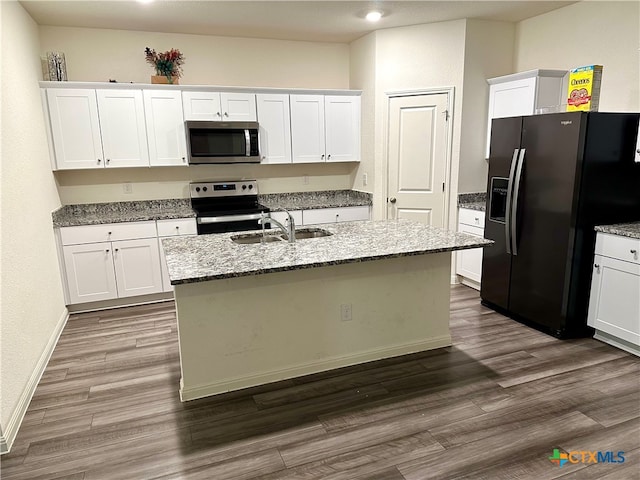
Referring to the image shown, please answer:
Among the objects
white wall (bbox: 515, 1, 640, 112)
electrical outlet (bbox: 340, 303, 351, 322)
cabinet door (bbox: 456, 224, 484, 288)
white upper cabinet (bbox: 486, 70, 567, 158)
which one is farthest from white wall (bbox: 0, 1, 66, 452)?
white wall (bbox: 515, 1, 640, 112)

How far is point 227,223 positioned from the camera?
4.33m

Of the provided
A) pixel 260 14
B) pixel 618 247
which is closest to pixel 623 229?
pixel 618 247

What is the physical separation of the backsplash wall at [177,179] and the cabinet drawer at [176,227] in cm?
60

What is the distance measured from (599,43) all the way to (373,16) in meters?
1.97

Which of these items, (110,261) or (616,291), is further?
(110,261)

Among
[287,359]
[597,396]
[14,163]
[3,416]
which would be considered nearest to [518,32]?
[597,396]

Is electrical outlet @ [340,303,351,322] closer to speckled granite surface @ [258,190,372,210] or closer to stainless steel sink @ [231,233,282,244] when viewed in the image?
stainless steel sink @ [231,233,282,244]

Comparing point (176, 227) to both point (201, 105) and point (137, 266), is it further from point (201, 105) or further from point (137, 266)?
point (201, 105)

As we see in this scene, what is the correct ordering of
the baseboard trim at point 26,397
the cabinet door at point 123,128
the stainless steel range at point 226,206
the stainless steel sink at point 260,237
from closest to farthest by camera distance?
1. the baseboard trim at point 26,397
2. the stainless steel sink at point 260,237
3. the cabinet door at point 123,128
4. the stainless steel range at point 226,206

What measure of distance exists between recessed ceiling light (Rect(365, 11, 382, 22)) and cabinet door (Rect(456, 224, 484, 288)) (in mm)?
2217

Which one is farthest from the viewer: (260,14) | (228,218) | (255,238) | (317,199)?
(317,199)

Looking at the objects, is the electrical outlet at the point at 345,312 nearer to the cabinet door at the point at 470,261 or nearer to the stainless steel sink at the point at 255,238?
the stainless steel sink at the point at 255,238

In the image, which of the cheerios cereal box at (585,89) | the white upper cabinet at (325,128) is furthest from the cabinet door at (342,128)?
the cheerios cereal box at (585,89)

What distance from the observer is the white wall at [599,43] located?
3.42m
